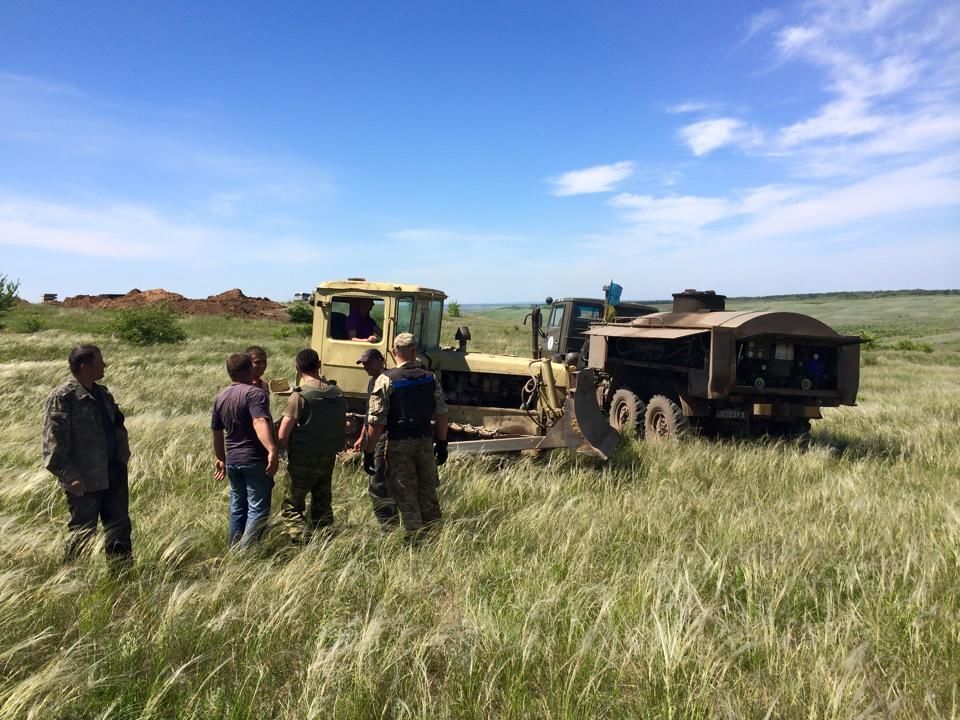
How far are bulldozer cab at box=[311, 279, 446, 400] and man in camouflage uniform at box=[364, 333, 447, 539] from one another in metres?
2.42

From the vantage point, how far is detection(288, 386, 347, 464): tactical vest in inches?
168

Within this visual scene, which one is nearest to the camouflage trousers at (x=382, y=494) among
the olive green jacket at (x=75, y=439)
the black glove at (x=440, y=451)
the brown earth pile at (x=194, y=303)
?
the black glove at (x=440, y=451)

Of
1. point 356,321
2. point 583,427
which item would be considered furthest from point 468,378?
point 583,427

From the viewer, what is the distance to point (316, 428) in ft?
14.1

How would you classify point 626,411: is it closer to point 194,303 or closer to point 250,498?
point 250,498

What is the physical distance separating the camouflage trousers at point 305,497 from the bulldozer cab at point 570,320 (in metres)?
8.58

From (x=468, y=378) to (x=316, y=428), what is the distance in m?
3.66

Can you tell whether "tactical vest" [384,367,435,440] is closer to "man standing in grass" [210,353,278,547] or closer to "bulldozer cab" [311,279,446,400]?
"man standing in grass" [210,353,278,547]

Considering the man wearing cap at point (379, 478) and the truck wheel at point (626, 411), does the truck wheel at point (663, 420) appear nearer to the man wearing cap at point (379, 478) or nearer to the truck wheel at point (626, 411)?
the truck wheel at point (626, 411)

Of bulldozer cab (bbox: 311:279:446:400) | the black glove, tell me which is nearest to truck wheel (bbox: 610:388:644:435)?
bulldozer cab (bbox: 311:279:446:400)

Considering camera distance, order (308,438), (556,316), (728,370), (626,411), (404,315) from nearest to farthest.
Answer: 1. (308,438)
2. (404,315)
3. (728,370)
4. (626,411)
5. (556,316)

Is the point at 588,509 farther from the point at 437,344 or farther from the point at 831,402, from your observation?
the point at 831,402

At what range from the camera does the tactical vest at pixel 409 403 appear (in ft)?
14.5

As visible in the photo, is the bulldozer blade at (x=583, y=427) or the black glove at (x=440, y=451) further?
the bulldozer blade at (x=583, y=427)
